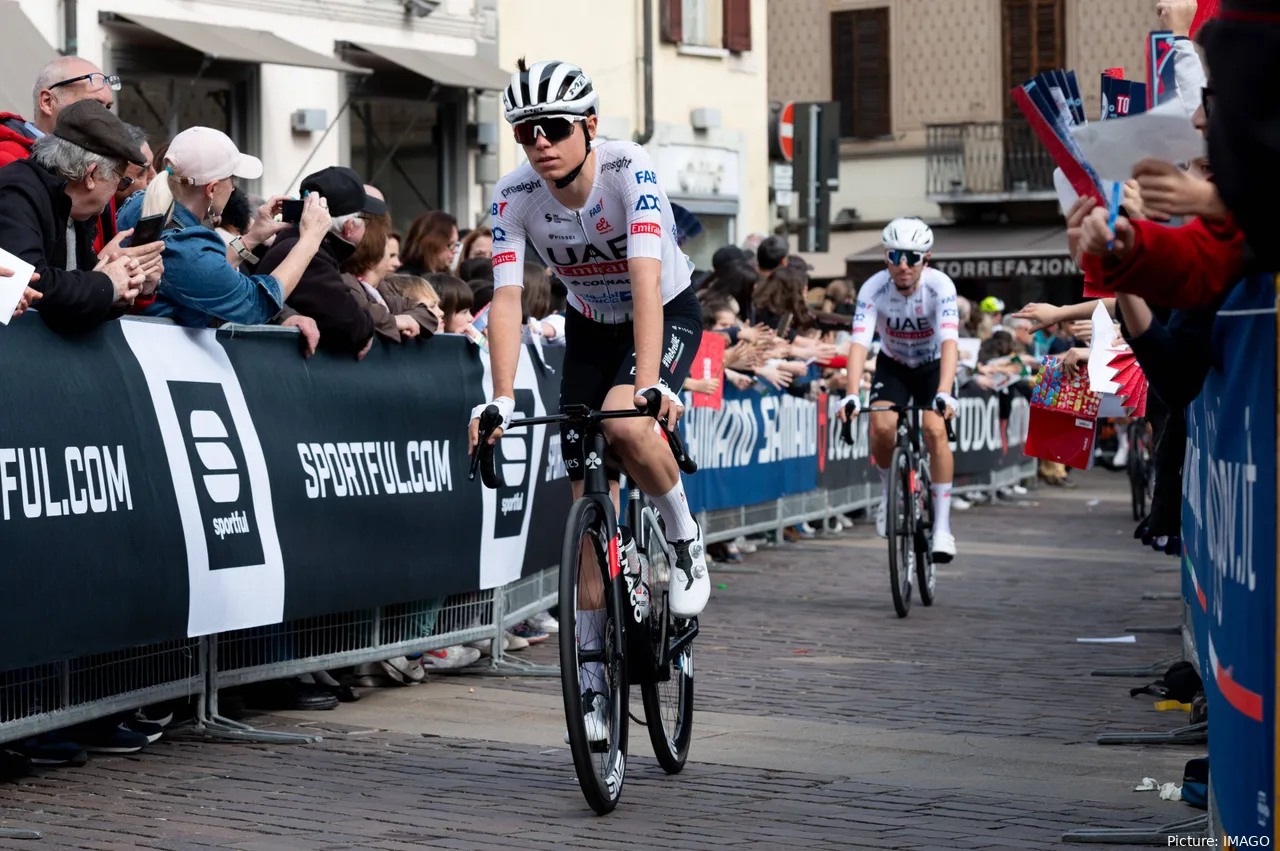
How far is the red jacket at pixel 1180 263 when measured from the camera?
13.3 feet

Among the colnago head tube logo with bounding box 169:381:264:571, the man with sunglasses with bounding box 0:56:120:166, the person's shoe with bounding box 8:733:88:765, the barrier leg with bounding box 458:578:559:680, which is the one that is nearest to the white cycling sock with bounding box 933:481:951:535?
the barrier leg with bounding box 458:578:559:680

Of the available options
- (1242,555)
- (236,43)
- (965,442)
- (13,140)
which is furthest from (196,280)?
(965,442)

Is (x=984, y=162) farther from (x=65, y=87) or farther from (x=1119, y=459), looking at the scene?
(x=65, y=87)

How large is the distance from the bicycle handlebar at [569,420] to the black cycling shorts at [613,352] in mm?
419

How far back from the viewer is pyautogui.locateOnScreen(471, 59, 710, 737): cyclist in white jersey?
6309 mm

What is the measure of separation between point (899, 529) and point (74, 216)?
6.04 meters

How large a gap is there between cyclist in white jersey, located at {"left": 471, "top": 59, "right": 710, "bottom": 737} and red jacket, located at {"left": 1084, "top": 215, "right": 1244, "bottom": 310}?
2151 millimetres

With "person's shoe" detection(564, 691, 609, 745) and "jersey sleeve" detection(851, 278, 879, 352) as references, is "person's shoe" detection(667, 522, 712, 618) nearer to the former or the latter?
"person's shoe" detection(564, 691, 609, 745)

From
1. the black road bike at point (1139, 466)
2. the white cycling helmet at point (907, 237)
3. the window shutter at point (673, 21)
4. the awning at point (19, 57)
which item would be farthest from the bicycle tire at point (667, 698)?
the window shutter at point (673, 21)

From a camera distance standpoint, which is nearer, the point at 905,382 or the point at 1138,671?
the point at 1138,671

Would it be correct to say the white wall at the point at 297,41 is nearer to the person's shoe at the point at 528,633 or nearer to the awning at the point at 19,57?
the awning at the point at 19,57

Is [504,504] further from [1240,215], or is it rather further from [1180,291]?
[1240,215]

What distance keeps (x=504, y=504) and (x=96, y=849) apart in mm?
4122

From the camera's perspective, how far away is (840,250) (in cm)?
4222
